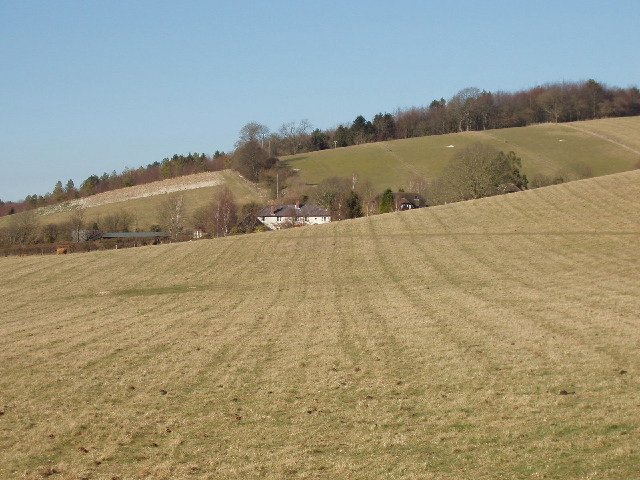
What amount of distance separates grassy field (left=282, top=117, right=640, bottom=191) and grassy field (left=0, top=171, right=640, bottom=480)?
83487 mm

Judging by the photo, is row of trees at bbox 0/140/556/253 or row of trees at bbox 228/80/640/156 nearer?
row of trees at bbox 0/140/556/253

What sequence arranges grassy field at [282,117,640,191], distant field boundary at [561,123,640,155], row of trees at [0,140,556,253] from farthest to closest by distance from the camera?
distant field boundary at [561,123,640,155] < grassy field at [282,117,640,191] < row of trees at [0,140,556,253]

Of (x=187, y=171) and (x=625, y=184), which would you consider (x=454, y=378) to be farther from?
(x=187, y=171)

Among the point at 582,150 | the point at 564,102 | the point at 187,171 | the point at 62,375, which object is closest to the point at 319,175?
the point at 187,171

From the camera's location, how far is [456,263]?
1556 inches

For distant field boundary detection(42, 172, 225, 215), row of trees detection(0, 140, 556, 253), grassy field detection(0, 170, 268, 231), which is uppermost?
distant field boundary detection(42, 172, 225, 215)

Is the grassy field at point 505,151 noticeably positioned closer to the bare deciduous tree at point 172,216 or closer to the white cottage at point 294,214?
the white cottage at point 294,214

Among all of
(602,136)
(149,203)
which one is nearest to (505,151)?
(602,136)

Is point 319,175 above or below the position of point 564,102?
below

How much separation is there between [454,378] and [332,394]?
2914 millimetres

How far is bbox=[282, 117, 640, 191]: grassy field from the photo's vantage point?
381 ft

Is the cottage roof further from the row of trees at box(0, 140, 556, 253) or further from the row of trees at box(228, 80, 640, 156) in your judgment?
the row of trees at box(228, 80, 640, 156)

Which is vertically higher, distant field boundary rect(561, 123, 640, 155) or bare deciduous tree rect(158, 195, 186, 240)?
distant field boundary rect(561, 123, 640, 155)

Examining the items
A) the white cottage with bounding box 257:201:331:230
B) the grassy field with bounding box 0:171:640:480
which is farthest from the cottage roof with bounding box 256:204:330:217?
the grassy field with bounding box 0:171:640:480
